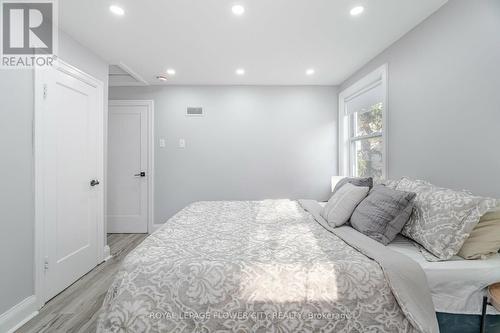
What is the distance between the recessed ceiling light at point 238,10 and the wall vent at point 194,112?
2.03 metres

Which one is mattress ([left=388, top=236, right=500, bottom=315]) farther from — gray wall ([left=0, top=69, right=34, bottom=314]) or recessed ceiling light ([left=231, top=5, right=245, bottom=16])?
gray wall ([left=0, top=69, right=34, bottom=314])

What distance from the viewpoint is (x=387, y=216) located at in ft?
5.08

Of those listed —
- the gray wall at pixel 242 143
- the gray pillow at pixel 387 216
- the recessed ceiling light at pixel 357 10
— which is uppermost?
the recessed ceiling light at pixel 357 10

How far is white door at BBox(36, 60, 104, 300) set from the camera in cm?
200

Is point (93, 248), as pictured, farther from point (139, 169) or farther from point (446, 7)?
point (446, 7)

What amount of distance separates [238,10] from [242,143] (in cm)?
212

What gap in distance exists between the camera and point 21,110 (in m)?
1.77

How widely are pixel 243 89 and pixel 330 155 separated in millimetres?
1846

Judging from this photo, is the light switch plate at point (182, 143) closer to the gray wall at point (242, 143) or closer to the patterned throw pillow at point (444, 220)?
the gray wall at point (242, 143)

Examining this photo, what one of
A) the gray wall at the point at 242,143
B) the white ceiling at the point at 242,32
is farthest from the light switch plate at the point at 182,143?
the white ceiling at the point at 242,32

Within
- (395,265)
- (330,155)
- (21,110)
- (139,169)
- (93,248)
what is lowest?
(93,248)

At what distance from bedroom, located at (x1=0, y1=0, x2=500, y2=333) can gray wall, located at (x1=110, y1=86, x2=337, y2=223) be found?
0.70 feet

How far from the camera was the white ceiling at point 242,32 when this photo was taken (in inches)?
72.6

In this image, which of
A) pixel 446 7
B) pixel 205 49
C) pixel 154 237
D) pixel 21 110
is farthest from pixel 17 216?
pixel 446 7
